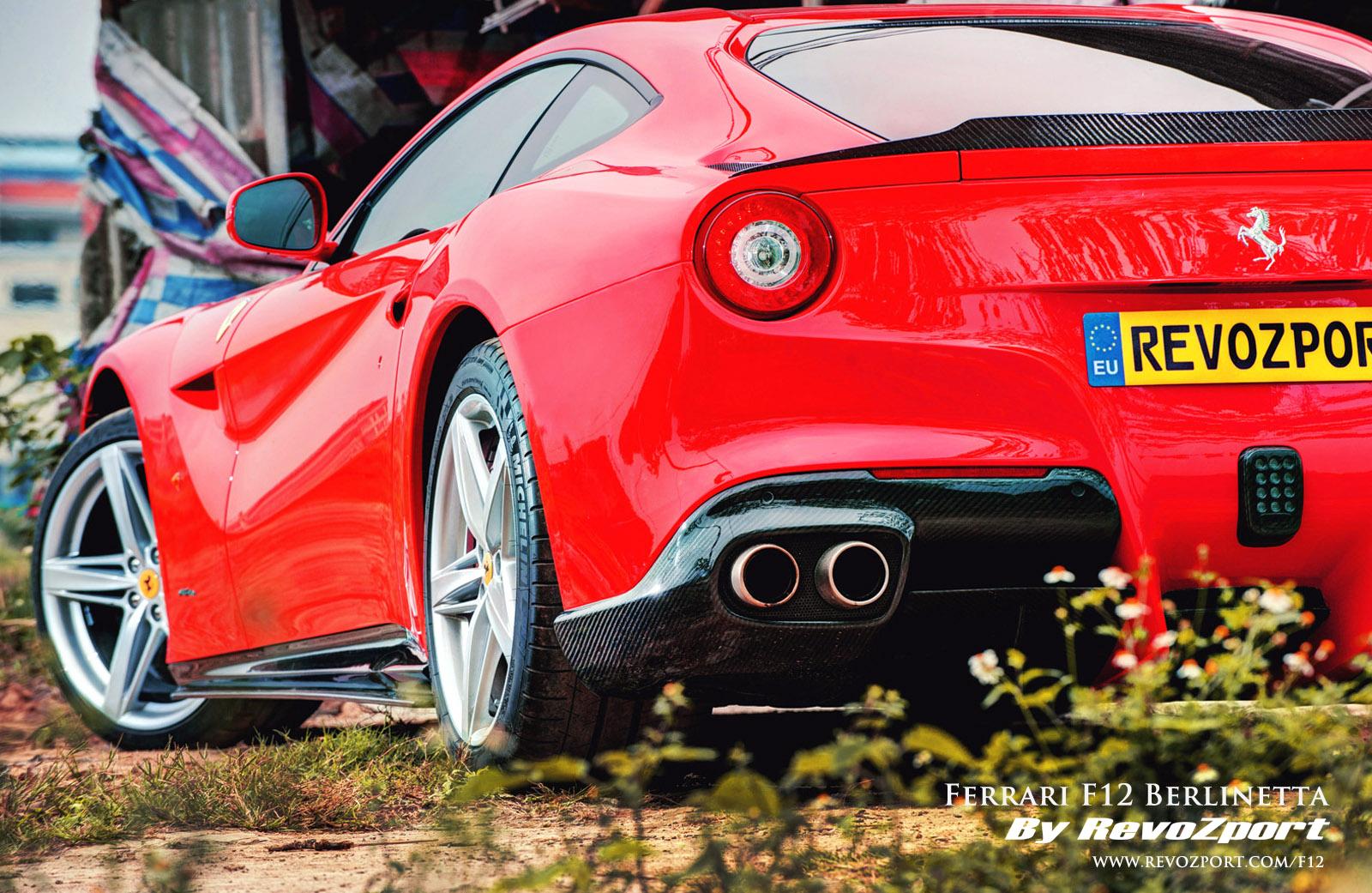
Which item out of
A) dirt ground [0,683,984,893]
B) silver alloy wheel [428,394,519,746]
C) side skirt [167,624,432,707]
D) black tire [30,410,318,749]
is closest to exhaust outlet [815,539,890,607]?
dirt ground [0,683,984,893]

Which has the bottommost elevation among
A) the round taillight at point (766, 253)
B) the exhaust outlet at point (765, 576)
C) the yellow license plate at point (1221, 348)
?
the exhaust outlet at point (765, 576)

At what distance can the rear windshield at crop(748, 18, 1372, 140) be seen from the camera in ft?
9.25

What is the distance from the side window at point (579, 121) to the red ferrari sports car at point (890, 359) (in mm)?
34

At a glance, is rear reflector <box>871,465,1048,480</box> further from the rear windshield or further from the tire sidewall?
the tire sidewall

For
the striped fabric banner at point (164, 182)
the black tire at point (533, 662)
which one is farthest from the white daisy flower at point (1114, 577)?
the striped fabric banner at point (164, 182)

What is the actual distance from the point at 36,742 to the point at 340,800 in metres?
1.94

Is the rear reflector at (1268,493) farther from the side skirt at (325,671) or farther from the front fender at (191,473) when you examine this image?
the front fender at (191,473)

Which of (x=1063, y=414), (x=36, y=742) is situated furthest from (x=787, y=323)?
(x=36, y=742)

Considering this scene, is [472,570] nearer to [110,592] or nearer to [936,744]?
[936,744]

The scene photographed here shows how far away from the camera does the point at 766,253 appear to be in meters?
2.55

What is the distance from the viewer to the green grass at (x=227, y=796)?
304 cm

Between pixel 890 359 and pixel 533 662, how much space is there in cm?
85

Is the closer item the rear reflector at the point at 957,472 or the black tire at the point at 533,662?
the rear reflector at the point at 957,472

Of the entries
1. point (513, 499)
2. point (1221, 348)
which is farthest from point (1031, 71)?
point (513, 499)
